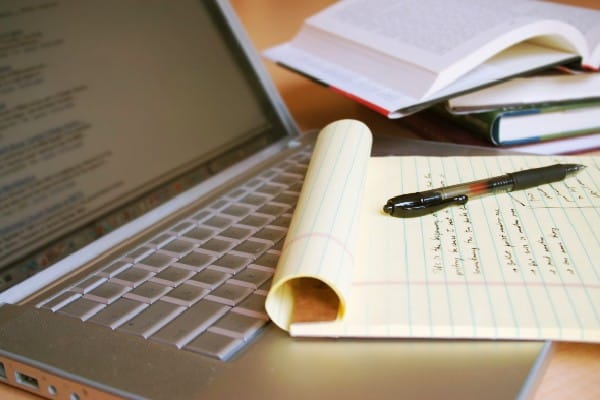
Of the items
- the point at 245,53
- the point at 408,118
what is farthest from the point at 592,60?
the point at 245,53

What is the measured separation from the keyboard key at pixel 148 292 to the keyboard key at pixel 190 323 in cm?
3

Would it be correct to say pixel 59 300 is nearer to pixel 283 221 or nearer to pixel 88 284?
pixel 88 284

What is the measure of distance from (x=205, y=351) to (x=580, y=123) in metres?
0.48

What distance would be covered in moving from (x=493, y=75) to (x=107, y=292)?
0.41 m

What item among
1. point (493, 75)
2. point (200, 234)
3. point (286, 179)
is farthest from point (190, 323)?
point (493, 75)

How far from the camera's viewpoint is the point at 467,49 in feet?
2.02

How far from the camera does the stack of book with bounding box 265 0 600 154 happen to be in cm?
60

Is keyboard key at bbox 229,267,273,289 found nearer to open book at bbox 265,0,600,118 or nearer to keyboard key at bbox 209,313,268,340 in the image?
keyboard key at bbox 209,313,268,340

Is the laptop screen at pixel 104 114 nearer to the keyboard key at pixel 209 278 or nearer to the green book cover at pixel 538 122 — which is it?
the keyboard key at pixel 209 278

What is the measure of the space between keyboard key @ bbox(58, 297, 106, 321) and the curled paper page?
12 centimetres

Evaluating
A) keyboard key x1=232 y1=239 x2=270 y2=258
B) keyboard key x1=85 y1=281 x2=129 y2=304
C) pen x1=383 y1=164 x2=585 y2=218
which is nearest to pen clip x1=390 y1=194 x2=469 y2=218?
pen x1=383 y1=164 x2=585 y2=218

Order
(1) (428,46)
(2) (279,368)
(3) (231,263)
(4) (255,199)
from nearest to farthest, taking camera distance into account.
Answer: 1. (2) (279,368)
2. (3) (231,263)
3. (4) (255,199)
4. (1) (428,46)

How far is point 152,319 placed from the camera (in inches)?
15.3

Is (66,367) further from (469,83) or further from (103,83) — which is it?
(469,83)
